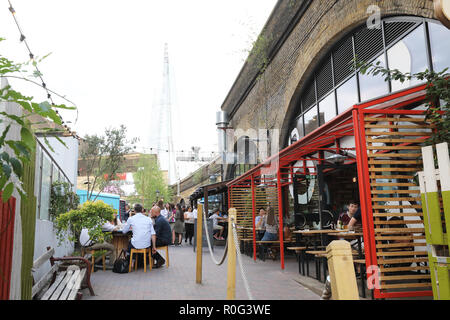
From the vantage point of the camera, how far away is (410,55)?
712 centimetres

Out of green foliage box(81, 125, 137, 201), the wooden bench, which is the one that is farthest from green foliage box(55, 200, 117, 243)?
green foliage box(81, 125, 137, 201)

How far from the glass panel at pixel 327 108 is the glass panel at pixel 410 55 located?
275 cm

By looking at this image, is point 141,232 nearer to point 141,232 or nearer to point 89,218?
point 141,232

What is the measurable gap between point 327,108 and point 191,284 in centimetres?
642

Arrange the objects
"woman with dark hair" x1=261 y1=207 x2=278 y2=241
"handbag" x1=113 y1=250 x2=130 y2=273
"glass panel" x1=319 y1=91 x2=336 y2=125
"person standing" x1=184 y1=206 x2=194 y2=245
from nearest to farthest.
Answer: "handbag" x1=113 y1=250 x2=130 y2=273 < "glass panel" x1=319 y1=91 x2=336 y2=125 < "woman with dark hair" x1=261 y1=207 x2=278 y2=241 < "person standing" x1=184 y1=206 x2=194 y2=245

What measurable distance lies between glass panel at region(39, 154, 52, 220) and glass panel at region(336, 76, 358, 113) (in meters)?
7.22

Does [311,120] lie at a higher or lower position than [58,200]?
higher

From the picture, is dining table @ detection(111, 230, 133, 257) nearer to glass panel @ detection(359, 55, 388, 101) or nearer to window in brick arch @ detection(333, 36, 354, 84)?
glass panel @ detection(359, 55, 388, 101)

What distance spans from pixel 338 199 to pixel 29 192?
9.20 meters

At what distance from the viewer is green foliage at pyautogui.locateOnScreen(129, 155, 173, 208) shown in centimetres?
4581

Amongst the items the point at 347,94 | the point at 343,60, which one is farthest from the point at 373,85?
the point at 343,60

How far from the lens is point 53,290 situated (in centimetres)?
525
